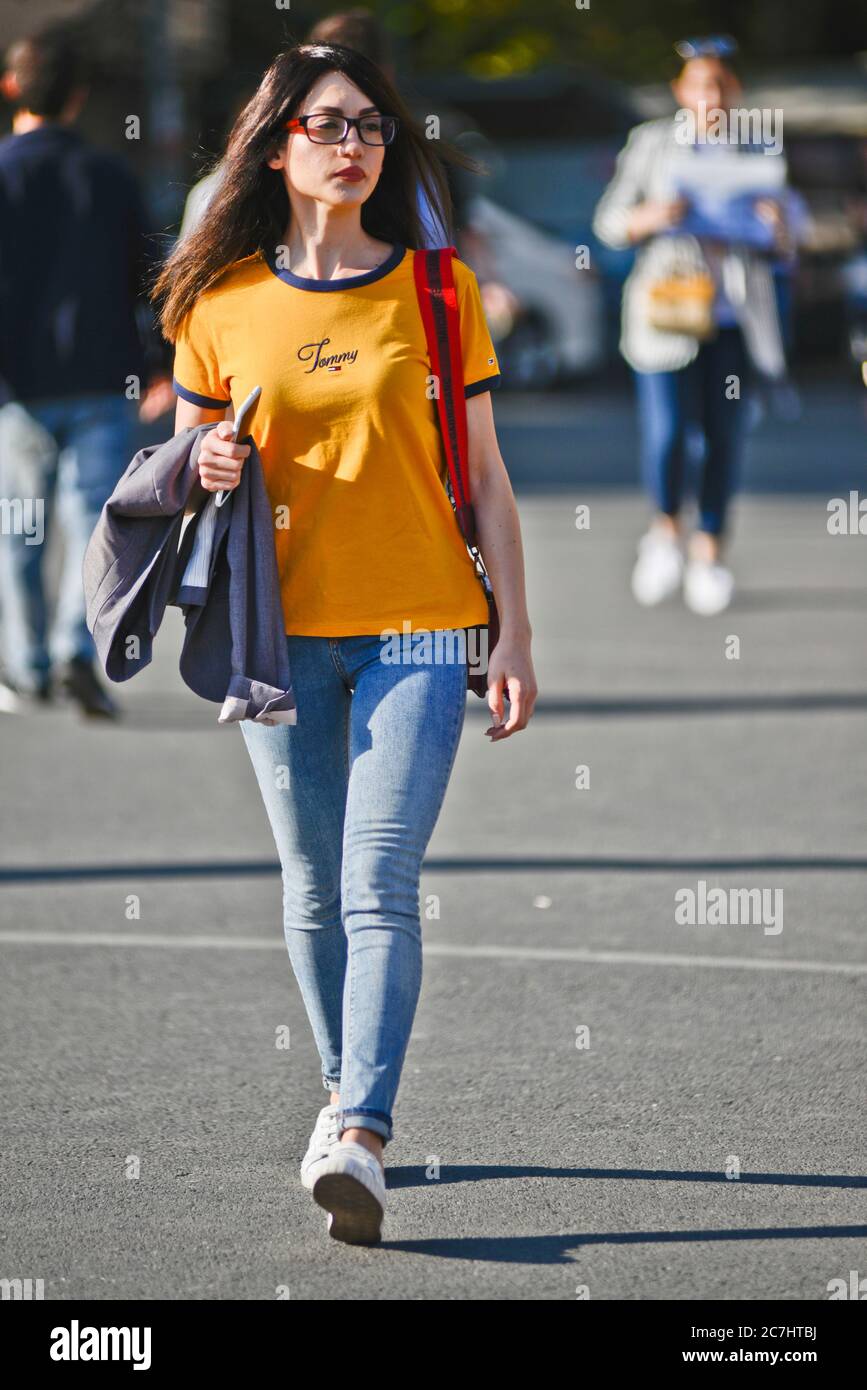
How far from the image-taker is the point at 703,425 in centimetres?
1148

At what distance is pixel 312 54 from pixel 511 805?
157 inches

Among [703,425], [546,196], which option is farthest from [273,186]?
[546,196]

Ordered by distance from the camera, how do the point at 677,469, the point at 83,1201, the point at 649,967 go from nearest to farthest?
1. the point at 83,1201
2. the point at 649,967
3. the point at 677,469

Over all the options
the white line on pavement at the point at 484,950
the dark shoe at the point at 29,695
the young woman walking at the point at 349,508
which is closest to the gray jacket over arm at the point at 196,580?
the young woman walking at the point at 349,508

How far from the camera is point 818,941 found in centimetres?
610

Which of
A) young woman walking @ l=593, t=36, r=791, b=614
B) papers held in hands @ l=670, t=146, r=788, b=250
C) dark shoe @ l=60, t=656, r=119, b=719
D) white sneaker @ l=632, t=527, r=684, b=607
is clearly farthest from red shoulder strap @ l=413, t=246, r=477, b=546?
white sneaker @ l=632, t=527, r=684, b=607

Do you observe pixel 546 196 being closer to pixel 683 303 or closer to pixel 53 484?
pixel 683 303

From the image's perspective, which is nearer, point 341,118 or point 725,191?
point 341,118

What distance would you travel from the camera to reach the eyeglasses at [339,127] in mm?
4090

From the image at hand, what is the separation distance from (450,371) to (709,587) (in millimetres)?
7685

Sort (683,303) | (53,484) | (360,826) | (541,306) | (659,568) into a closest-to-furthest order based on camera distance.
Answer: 1. (360,826)
2. (53,484)
3. (683,303)
4. (659,568)
5. (541,306)
